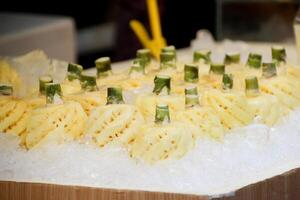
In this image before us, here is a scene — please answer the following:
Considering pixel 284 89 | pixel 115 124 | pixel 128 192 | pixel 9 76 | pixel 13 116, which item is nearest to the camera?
pixel 128 192

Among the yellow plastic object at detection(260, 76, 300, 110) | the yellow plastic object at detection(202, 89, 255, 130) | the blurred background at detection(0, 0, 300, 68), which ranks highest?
the blurred background at detection(0, 0, 300, 68)

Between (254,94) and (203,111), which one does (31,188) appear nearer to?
(203,111)

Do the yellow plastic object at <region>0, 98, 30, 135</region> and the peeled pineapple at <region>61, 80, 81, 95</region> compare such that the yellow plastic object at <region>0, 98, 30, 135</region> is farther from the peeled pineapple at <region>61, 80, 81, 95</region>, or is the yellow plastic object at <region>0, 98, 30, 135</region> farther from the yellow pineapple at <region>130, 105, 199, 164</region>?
the yellow pineapple at <region>130, 105, 199, 164</region>

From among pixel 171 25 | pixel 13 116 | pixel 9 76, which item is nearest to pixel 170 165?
pixel 13 116

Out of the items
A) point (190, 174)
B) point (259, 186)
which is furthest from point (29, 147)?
point (259, 186)

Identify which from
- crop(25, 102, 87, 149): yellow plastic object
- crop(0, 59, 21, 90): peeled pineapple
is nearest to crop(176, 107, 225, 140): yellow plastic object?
crop(25, 102, 87, 149): yellow plastic object

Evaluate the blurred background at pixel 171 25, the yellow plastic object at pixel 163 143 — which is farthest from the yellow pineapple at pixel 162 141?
the blurred background at pixel 171 25

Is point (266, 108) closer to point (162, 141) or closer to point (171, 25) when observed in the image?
point (162, 141)
